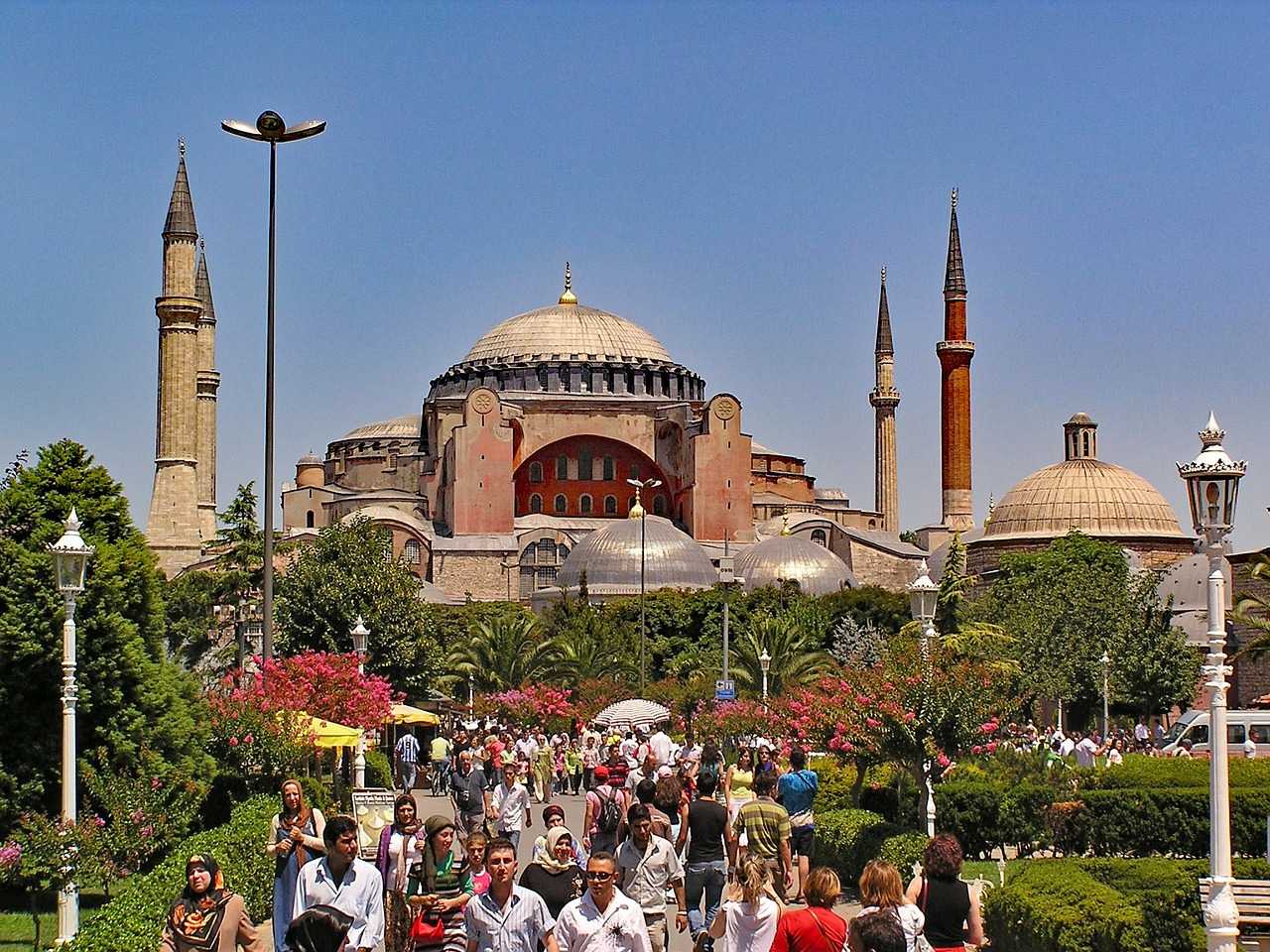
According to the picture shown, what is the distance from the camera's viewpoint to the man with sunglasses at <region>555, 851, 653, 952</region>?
7078mm

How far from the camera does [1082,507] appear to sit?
203 feet

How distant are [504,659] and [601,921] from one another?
3629 centimetres

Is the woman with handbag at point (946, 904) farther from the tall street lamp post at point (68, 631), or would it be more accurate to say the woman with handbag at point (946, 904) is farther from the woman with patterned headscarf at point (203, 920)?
the tall street lamp post at point (68, 631)

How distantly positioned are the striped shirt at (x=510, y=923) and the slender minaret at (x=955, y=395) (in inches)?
2337

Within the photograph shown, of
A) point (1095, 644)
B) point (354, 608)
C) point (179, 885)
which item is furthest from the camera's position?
point (1095, 644)

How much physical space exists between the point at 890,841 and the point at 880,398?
65.2m

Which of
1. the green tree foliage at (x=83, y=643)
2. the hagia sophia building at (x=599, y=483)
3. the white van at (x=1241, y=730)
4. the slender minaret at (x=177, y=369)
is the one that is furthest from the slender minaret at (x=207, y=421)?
the green tree foliage at (x=83, y=643)

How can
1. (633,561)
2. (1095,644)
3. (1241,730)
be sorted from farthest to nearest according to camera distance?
(633,561)
(1095,644)
(1241,730)

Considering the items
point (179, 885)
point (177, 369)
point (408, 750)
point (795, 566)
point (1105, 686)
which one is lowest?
point (408, 750)

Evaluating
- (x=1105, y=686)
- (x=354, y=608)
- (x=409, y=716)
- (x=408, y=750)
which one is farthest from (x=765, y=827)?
(x=1105, y=686)

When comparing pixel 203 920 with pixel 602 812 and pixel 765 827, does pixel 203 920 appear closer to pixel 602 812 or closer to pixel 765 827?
pixel 765 827

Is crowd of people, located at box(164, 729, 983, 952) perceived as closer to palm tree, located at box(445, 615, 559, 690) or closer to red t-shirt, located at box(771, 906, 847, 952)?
red t-shirt, located at box(771, 906, 847, 952)

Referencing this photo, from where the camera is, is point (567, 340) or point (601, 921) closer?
point (601, 921)

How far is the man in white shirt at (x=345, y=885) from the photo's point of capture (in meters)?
7.63
